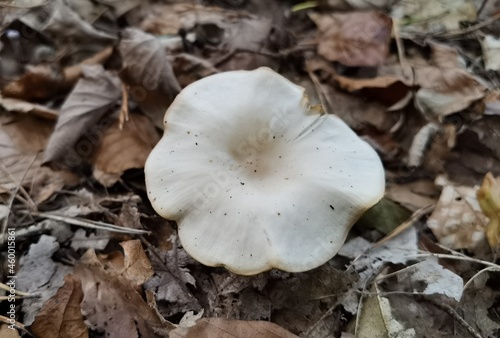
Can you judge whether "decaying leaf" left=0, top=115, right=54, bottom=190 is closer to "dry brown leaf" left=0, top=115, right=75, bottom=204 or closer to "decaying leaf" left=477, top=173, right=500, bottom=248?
"dry brown leaf" left=0, top=115, right=75, bottom=204

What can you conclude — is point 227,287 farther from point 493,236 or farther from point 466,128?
point 466,128

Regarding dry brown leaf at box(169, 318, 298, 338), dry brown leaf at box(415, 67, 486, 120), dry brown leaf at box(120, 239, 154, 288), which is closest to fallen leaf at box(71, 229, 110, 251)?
dry brown leaf at box(120, 239, 154, 288)

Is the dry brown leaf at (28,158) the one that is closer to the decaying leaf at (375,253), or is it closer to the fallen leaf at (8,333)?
the fallen leaf at (8,333)

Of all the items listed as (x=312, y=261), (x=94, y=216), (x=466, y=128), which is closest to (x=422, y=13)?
(x=466, y=128)

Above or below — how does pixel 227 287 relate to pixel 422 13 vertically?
below

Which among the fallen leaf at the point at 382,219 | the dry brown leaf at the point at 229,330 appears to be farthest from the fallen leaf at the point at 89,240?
the fallen leaf at the point at 382,219
